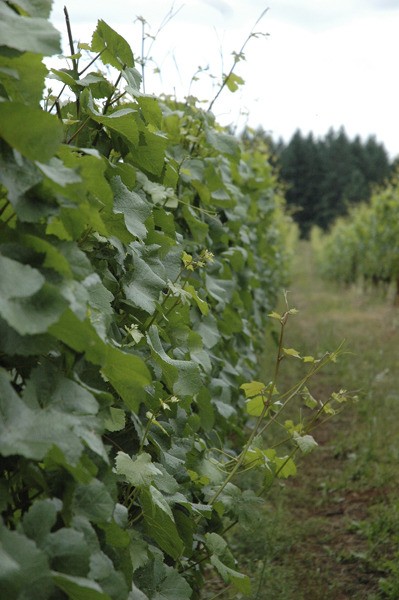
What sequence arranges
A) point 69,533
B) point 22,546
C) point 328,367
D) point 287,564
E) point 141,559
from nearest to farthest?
point 22,546 < point 69,533 < point 141,559 < point 287,564 < point 328,367

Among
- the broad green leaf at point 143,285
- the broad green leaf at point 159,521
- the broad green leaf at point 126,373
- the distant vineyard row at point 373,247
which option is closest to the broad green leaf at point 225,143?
the broad green leaf at point 143,285

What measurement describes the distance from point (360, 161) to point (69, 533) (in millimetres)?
65609

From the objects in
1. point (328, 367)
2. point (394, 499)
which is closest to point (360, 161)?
point (328, 367)

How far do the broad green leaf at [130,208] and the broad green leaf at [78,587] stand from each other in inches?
35.8

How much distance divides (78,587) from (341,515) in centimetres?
349

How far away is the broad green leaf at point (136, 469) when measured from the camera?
164 cm

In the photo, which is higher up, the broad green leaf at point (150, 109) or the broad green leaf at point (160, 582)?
the broad green leaf at point (150, 109)

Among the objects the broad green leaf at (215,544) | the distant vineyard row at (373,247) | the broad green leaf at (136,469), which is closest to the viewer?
the broad green leaf at (136,469)

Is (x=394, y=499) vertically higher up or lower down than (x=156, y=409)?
lower down

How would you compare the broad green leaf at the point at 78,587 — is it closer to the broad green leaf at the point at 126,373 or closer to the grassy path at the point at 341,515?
the broad green leaf at the point at 126,373

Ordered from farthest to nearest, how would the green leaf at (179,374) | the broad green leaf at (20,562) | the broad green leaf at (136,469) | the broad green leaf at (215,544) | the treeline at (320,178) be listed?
the treeline at (320,178) → the broad green leaf at (215,544) → the green leaf at (179,374) → the broad green leaf at (136,469) → the broad green leaf at (20,562)

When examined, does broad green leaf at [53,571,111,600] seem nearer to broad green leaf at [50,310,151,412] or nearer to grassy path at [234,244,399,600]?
broad green leaf at [50,310,151,412]

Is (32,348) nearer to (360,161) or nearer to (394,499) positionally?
(394,499)

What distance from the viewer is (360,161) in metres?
64.1
